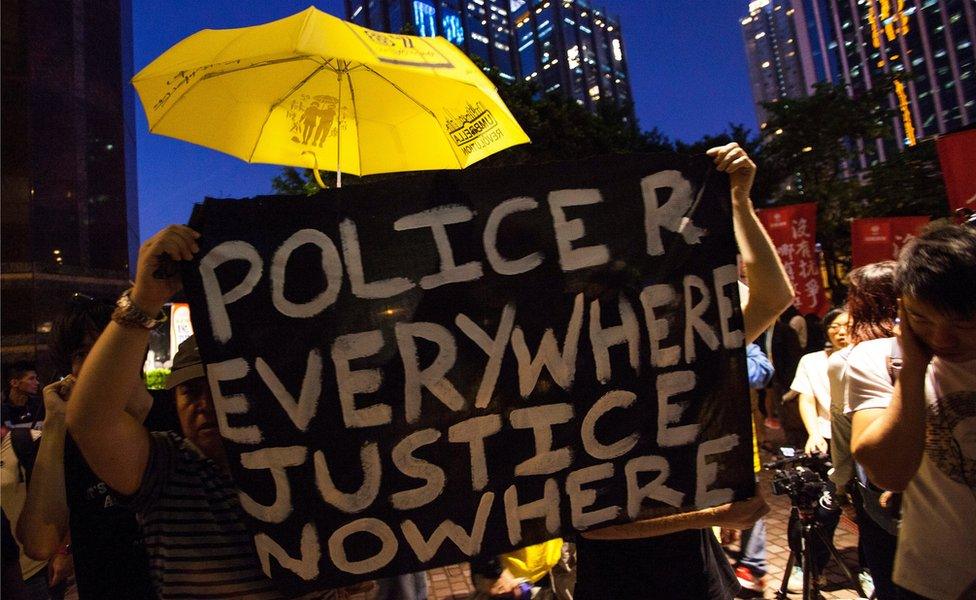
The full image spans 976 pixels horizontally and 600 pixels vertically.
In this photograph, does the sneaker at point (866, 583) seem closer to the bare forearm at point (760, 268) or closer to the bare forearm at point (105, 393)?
the bare forearm at point (760, 268)

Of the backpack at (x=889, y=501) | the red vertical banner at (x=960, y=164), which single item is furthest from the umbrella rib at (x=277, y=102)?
the red vertical banner at (x=960, y=164)

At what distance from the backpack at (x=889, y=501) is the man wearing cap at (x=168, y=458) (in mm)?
1887

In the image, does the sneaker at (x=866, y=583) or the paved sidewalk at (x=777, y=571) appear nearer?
the sneaker at (x=866, y=583)

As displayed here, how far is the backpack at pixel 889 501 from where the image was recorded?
1.65 m

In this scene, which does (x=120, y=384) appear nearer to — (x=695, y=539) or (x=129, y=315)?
(x=129, y=315)

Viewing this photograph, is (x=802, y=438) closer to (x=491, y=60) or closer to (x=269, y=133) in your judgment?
(x=269, y=133)

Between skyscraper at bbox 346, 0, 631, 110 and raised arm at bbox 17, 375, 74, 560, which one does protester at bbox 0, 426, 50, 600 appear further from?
skyscraper at bbox 346, 0, 631, 110

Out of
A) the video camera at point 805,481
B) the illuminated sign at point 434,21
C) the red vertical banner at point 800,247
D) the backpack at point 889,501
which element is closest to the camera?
the backpack at point 889,501

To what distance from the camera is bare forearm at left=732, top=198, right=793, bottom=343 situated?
6.17 ft

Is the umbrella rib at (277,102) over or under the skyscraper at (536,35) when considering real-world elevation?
under

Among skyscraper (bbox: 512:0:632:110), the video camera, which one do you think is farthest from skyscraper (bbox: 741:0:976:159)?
the video camera

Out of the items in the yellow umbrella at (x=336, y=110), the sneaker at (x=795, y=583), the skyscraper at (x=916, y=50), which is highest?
the skyscraper at (x=916, y=50)

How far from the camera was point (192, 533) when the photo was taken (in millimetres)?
1581

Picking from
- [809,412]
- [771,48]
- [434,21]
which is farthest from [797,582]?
[771,48]
